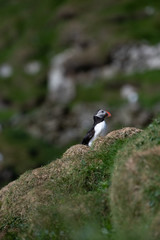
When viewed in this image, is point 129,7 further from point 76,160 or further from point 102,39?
point 76,160

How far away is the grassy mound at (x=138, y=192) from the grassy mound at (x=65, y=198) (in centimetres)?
42

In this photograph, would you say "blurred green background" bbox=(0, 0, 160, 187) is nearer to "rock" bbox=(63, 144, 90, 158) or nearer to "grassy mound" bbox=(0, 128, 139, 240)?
"rock" bbox=(63, 144, 90, 158)

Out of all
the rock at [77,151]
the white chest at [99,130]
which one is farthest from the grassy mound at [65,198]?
the white chest at [99,130]

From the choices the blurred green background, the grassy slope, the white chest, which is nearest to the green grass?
the blurred green background

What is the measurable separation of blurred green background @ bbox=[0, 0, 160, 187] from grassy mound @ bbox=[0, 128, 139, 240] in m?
15.1

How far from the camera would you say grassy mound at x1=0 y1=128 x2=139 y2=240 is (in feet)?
26.0

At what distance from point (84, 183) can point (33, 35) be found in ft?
130

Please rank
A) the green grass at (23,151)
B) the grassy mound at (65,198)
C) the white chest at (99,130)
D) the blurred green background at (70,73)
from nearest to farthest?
the grassy mound at (65,198) → the white chest at (99,130) → the green grass at (23,151) → the blurred green background at (70,73)

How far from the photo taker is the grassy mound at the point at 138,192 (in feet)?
23.4

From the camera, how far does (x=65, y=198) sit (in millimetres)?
8750

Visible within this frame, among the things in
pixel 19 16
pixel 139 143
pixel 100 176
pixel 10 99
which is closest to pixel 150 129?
pixel 139 143

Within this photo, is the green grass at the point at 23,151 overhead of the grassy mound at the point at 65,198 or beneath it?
Answer: overhead

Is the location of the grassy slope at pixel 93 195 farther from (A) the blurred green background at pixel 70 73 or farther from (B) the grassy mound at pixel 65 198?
(A) the blurred green background at pixel 70 73

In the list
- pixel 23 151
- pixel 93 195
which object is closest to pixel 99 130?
pixel 93 195
